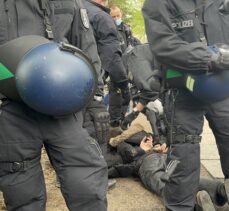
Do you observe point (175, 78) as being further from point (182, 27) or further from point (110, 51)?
point (110, 51)

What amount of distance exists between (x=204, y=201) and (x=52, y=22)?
64.8 inches

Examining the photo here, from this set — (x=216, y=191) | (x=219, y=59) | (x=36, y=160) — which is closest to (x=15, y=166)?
(x=36, y=160)

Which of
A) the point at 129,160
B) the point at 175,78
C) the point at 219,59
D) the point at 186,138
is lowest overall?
the point at 129,160

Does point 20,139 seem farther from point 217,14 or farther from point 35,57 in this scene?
point 217,14

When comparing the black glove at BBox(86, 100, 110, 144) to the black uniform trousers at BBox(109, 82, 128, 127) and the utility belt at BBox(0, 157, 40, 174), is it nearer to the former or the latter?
the utility belt at BBox(0, 157, 40, 174)

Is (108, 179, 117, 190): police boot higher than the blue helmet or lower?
lower

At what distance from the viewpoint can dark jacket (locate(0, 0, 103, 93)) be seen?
2.49m

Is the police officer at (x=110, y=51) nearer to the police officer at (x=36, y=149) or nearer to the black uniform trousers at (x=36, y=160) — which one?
the police officer at (x=36, y=149)

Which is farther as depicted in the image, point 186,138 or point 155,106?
point 155,106

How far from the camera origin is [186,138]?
310 cm

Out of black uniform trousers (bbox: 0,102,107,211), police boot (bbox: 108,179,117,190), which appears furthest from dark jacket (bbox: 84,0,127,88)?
black uniform trousers (bbox: 0,102,107,211)

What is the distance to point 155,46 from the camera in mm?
3096

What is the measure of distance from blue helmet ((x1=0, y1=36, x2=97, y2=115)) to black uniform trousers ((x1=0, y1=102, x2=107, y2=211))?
7.3 inches

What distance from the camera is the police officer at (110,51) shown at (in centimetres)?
501
